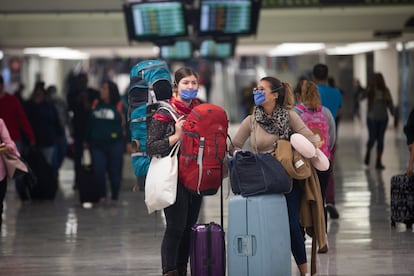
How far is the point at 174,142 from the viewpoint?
814 centimetres

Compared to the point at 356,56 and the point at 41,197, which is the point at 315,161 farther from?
the point at 356,56

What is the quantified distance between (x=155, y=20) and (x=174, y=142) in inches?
391

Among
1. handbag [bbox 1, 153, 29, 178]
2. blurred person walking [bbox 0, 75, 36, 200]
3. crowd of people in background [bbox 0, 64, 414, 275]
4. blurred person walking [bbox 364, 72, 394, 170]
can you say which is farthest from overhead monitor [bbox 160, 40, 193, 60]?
handbag [bbox 1, 153, 29, 178]

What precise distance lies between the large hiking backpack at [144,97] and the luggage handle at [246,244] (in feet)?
3.47

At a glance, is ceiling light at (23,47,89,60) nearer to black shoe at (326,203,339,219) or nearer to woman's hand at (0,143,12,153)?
black shoe at (326,203,339,219)

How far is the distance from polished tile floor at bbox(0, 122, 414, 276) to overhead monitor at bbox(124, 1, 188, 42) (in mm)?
2649

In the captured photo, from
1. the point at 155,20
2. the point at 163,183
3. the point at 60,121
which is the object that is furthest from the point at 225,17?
the point at 163,183

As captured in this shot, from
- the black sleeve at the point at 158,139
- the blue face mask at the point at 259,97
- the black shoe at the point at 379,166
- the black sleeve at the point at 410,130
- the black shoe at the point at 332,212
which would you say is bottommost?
the black shoe at the point at 379,166

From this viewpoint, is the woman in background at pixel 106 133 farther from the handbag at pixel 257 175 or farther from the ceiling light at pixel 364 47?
the ceiling light at pixel 364 47

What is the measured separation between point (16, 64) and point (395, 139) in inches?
725

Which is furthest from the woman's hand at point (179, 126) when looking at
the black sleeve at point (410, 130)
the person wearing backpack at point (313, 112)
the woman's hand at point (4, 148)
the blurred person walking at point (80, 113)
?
the blurred person walking at point (80, 113)

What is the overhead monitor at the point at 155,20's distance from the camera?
17562mm

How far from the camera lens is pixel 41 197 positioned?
637 inches

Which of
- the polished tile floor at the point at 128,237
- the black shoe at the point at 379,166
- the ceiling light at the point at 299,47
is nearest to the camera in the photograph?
the polished tile floor at the point at 128,237
